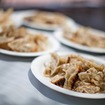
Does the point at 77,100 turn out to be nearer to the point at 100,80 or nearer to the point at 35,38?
the point at 100,80

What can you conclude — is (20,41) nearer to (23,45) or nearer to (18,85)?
→ (23,45)

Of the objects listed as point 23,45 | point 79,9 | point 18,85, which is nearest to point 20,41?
point 23,45

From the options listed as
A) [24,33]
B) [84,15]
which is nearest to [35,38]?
[24,33]

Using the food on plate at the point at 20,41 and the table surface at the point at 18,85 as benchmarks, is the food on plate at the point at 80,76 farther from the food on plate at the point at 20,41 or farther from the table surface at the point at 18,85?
the food on plate at the point at 20,41

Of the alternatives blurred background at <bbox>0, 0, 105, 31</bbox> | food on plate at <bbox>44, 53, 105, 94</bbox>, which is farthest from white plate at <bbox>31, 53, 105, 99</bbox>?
blurred background at <bbox>0, 0, 105, 31</bbox>

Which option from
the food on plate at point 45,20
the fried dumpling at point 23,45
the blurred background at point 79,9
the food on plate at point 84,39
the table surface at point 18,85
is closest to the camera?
the table surface at point 18,85

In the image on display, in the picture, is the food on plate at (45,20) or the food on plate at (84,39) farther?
the food on plate at (45,20)

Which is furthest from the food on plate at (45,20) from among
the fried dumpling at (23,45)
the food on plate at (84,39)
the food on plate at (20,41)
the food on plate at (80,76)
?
the food on plate at (80,76)
